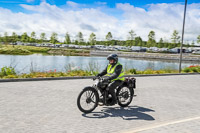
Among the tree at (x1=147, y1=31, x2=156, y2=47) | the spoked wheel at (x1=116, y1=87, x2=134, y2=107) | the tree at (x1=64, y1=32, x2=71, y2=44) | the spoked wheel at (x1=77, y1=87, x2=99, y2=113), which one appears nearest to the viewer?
the spoked wheel at (x1=77, y1=87, x2=99, y2=113)

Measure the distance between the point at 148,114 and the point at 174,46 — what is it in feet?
305

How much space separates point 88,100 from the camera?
5.74 metres

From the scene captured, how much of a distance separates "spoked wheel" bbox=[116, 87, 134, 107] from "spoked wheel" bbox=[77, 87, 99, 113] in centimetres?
85

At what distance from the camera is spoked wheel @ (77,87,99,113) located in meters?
5.62

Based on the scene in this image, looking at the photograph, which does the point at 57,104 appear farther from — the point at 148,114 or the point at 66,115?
the point at 148,114

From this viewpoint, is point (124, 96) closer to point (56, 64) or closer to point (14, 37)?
point (56, 64)

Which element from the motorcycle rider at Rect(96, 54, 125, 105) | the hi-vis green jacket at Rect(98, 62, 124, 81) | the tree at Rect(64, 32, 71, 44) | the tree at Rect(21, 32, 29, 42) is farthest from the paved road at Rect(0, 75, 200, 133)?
the tree at Rect(21, 32, 29, 42)

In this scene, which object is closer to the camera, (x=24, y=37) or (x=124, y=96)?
(x=124, y=96)

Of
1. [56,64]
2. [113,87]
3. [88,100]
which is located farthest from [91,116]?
[56,64]

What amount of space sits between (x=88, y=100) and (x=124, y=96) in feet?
4.28

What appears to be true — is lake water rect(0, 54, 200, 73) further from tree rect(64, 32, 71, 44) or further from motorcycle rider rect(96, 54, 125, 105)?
tree rect(64, 32, 71, 44)

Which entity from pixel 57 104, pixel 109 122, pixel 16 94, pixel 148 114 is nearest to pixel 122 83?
pixel 148 114

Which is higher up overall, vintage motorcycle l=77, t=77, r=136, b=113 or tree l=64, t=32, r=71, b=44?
tree l=64, t=32, r=71, b=44

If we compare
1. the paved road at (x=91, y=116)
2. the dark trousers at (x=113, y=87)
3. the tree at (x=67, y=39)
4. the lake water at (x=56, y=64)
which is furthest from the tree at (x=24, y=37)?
the dark trousers at (x=113, y=87)
